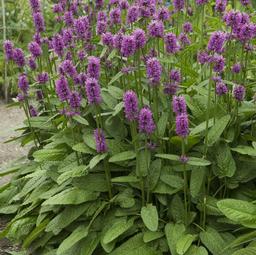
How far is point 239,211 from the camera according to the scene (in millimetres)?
2865

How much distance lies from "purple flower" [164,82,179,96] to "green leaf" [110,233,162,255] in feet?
2.84

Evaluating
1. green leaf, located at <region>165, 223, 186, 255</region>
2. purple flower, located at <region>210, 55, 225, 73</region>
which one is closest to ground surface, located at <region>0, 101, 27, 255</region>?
green leaf, located at <region>165, 223, 186, 255</region>

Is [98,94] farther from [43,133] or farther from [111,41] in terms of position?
[43,133]

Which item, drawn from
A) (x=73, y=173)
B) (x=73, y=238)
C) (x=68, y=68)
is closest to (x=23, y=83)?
(x=68, y=68)

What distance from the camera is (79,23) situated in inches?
140

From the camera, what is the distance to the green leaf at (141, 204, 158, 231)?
3.00 meters

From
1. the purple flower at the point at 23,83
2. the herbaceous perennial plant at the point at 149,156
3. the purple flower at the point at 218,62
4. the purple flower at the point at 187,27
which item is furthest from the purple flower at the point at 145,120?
the purple flower at the point at 187,27

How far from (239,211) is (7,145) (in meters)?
3.68

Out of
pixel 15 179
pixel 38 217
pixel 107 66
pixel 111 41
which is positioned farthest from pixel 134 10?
pixel 15 179

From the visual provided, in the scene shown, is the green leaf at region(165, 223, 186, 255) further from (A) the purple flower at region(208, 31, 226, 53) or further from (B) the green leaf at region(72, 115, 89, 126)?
(A) the purple flower at region(208, 31, 226, 53)

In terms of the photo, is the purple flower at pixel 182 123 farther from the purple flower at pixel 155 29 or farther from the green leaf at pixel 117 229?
the green leaf at pixel 117 229

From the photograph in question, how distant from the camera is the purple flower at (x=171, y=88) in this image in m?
3.34

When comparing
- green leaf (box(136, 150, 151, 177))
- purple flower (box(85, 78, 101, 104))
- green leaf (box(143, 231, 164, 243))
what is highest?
purple flower (box(85, 78, 101, 104))

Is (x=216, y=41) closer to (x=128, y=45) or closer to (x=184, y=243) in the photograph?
(x=128, y=45)
